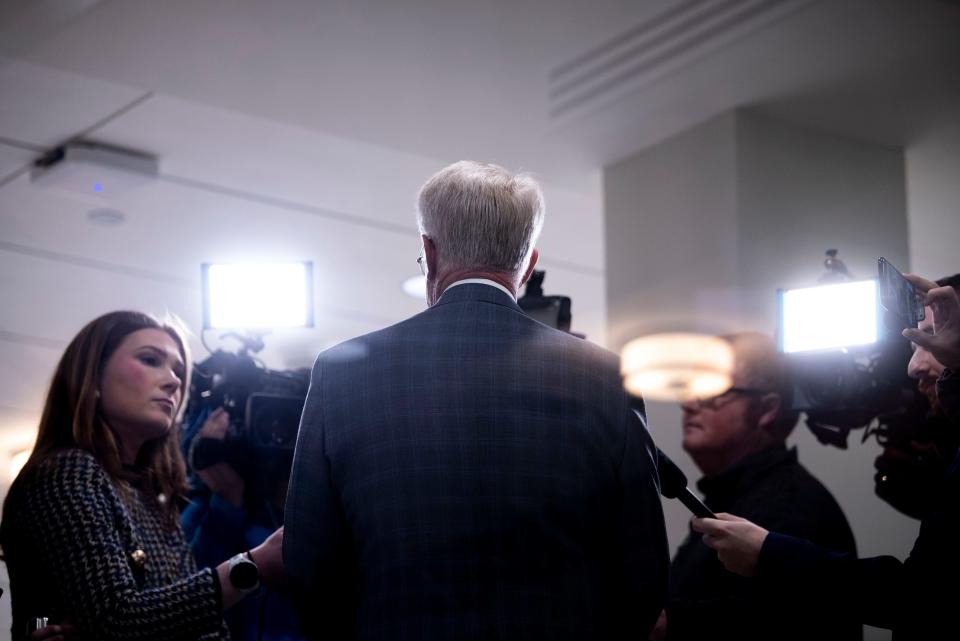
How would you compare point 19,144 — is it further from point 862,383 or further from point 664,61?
point 862,383

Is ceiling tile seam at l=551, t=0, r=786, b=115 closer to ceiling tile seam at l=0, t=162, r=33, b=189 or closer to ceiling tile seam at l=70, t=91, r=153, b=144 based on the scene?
ceiling tile seam at l=70, t=91, r=153, b=144

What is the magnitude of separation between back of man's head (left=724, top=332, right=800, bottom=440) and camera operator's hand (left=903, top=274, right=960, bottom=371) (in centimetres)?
131

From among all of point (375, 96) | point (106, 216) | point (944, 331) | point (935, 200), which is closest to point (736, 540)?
point (944, 331)

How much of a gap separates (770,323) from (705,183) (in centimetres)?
54

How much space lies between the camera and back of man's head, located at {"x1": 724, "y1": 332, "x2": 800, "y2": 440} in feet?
10.4

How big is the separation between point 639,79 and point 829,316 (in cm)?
160

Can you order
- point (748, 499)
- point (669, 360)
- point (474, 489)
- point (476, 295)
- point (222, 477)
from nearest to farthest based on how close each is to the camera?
point (474, 489) < point (476, 295) < point (222, 477) < point (748, 499) < point (669, 360)

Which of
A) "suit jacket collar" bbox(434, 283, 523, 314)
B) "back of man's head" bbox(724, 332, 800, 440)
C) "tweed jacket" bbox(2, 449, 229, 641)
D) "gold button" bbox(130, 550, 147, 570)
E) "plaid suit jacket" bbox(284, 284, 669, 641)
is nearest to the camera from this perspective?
"plaid suit jacket" bbox(284, 284, 669, 641)

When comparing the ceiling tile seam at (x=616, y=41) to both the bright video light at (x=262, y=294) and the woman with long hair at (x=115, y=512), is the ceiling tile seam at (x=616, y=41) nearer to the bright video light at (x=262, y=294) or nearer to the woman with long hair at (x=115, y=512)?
the bright video light at (x=262, y=294)

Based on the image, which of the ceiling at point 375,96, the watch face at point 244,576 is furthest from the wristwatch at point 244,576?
the ceiling at point 375,96

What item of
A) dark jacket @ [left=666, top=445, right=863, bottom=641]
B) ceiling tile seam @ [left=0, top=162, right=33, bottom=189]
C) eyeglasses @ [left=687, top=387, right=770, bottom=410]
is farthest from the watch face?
ceiling tile seam @ [left=0, top=162, right=33, bottom=189]

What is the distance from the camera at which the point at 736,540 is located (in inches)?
77.2

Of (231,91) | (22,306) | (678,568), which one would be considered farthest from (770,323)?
(22,306)

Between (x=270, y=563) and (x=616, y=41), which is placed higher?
(x=616, y=41)
